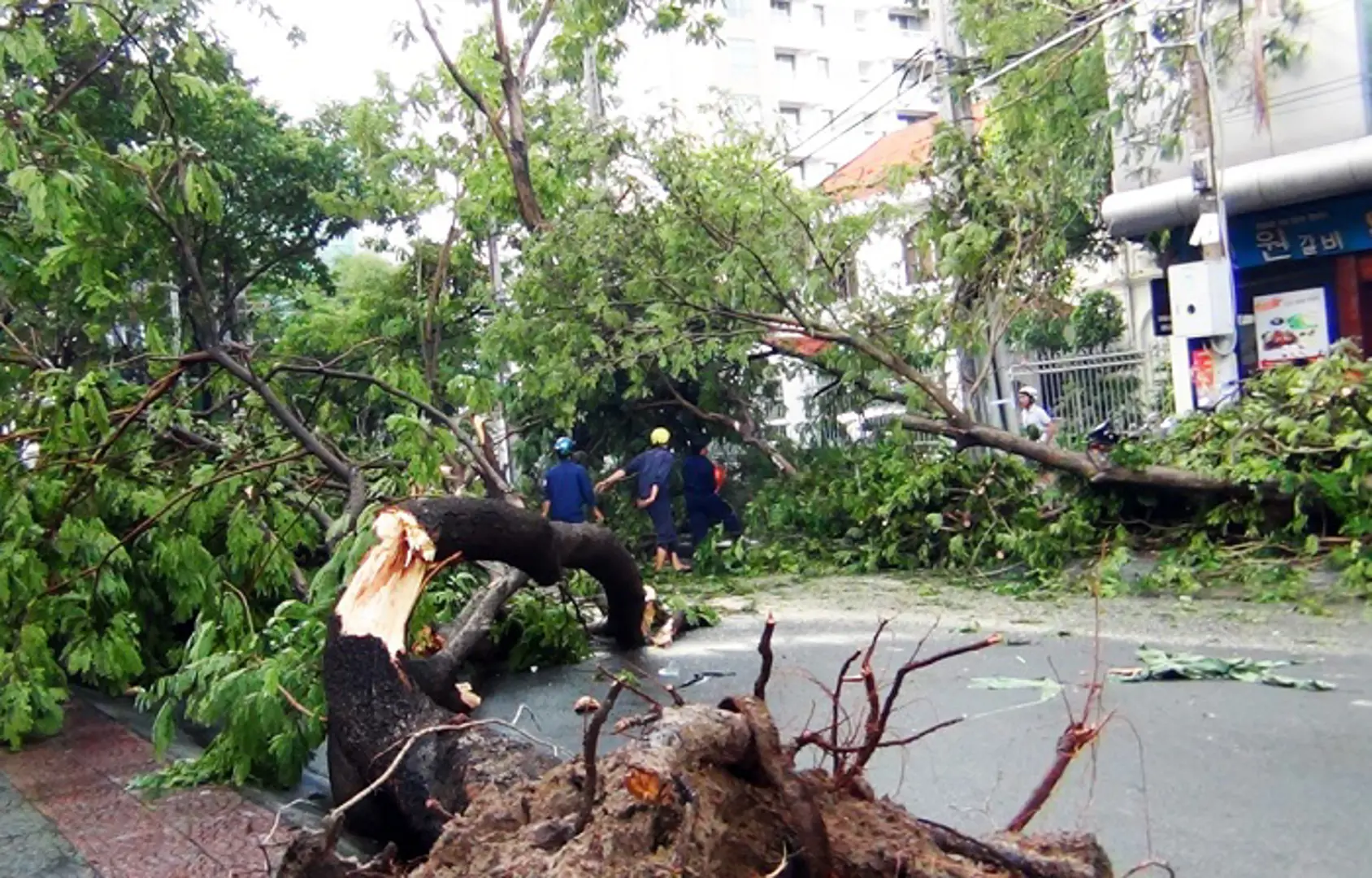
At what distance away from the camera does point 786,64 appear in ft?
157

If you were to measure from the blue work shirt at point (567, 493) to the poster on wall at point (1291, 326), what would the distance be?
26.3ft

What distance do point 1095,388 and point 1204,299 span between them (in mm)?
5497

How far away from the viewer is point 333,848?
278 cm

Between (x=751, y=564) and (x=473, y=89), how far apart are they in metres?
4.88

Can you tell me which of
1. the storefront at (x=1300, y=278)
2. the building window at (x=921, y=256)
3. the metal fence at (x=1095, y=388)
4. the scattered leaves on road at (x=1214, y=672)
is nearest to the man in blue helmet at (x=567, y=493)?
the building window at (x=921, y=256)

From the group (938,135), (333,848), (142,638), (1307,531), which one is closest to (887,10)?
(938,135)

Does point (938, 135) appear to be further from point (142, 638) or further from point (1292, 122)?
point (142, 638)

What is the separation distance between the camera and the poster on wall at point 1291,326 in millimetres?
14375

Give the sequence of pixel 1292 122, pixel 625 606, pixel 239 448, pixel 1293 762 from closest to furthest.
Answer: pixel 1293 762 < pixel 239 448 < pixel 625 606 < pixel 1292 122

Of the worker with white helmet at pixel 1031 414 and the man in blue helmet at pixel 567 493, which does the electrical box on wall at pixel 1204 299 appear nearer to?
the worker with white helmet at pixel 1031 414

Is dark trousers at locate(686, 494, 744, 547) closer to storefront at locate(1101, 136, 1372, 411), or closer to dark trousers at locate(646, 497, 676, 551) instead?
dark trousers at locate(646, 497, 676, 551)

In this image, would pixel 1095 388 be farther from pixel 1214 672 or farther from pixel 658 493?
pixel 1214 672

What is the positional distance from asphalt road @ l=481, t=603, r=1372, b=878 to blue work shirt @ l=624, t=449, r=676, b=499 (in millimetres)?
4508

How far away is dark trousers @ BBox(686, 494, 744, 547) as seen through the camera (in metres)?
12.9
